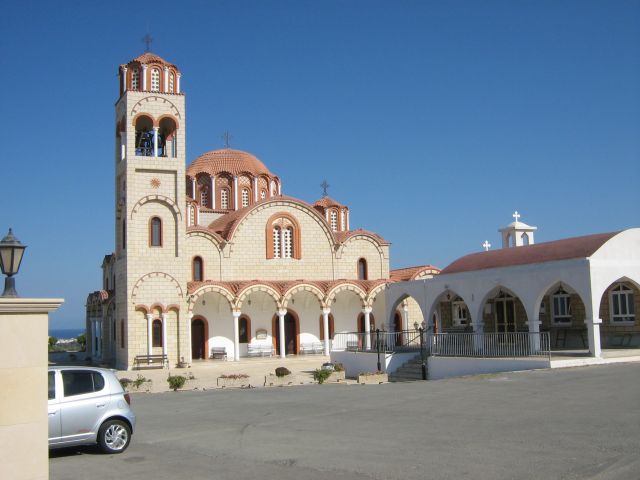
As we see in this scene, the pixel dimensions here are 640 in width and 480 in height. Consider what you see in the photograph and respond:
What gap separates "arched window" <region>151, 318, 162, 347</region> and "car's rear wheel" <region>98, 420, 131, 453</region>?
21029 mm

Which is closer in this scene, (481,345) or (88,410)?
(88,410)

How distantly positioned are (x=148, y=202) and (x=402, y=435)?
23.2 m

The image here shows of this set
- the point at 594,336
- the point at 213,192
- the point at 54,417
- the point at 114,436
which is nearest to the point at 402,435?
the point at 114,436

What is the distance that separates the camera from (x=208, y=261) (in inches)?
1351

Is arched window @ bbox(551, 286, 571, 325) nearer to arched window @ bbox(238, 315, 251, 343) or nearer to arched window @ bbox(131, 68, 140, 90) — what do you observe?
arched window @ bbox(238, 315, 251, 343)

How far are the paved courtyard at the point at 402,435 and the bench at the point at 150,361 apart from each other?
13.5m

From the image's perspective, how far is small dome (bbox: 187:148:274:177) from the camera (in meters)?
39.8

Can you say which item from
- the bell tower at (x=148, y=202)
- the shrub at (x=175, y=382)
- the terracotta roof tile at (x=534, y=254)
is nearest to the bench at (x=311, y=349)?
the bell tower at (x=148, y=202)

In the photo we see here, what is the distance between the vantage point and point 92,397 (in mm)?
10312

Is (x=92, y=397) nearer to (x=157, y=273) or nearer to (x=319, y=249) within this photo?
(x=157, y=273)

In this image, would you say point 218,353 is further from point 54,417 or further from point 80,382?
point 54,417

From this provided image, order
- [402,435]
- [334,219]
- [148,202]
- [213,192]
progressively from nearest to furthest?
[402,435]
[148,202]
[213,192]
[334,219]

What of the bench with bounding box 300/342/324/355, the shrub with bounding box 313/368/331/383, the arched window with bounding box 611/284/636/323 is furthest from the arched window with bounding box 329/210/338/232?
the arched window with bounding box 611/284/636/323

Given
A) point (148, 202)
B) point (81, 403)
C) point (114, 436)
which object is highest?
point (148, 202)
